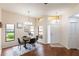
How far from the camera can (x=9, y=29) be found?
629 cm

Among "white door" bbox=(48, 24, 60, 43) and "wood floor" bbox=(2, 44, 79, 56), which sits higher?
"white door" bbox=(48, 24, 60, 43)

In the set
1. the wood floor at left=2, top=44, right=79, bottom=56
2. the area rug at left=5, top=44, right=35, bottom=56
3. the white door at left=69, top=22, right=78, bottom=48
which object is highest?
the white door at left=69, top=22, right=78, bottom=48

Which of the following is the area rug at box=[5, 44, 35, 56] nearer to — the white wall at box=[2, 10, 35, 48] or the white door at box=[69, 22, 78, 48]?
the white wall at box=[2, 10, 35, 48]

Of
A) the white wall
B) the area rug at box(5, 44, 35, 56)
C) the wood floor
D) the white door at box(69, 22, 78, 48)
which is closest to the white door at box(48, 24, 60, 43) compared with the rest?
the white door at box(69, 22, 78, 48)

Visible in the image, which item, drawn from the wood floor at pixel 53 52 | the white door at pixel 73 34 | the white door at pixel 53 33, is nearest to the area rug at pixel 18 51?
the wood floor at pixel 53 52

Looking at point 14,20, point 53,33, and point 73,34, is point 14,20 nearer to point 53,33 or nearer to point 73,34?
point 73,34

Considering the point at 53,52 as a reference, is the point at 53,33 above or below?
above

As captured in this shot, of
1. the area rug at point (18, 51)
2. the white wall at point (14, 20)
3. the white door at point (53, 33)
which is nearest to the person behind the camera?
the area rug at point (18, 51)

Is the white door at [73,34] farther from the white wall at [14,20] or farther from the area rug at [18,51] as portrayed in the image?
the white wall at [14,20]

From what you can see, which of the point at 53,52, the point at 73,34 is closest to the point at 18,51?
the point at 53,52

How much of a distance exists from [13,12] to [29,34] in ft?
4.98

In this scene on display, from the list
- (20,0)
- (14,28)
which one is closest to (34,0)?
(20,0)

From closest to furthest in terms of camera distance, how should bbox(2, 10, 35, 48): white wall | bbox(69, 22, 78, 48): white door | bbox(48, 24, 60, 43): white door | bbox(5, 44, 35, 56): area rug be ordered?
bbox(5, 44, 35, 56): area rug, bbox(2, 10, 35, 48): white wall, bbox(69, 22, 78, 48): white door, bbox(48, 24, 60, 43): white door

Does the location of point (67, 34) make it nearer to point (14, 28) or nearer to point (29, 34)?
point (29, 34)
